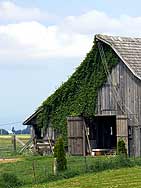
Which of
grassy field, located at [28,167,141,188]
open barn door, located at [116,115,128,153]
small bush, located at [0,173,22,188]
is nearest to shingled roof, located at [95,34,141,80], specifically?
open barn door, located at [116,115,128,153]

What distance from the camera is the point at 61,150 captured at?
102ft

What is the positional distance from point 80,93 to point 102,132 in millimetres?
3480

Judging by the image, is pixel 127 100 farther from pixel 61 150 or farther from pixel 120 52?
pixel 61 150

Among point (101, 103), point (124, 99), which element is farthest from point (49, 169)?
point (101, 103)

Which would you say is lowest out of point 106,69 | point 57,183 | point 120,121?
point 57,183

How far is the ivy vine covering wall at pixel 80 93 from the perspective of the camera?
43.8 meters

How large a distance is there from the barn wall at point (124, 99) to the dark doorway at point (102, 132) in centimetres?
256

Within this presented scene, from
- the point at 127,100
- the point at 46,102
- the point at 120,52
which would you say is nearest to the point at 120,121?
the point at 127,100

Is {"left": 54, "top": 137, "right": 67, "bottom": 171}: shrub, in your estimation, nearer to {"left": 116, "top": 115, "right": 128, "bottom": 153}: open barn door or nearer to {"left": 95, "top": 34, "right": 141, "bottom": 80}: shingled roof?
{"left": 116, "top": 115, "right": 128, "bottom": 153}: open barn door

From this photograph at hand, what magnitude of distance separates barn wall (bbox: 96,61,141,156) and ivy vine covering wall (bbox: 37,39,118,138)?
1.64ft

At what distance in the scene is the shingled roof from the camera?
137ft

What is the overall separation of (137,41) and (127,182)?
67.7 ft

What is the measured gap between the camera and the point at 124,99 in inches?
1656

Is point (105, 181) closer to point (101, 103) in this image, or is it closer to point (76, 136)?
point (101, 103)
